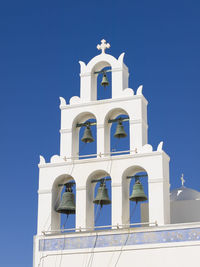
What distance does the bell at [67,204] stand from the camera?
73.1ft

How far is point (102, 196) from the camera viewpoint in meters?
22.3

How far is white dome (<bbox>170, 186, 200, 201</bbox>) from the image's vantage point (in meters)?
24.3

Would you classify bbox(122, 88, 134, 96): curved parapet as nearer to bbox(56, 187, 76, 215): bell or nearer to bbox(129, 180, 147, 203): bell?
bbox(129, 180, 147, 203): bell

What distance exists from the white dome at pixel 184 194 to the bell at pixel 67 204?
4.01 meters

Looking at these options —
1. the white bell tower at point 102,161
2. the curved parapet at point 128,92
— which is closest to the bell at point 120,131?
the white bell tower at point 102,161

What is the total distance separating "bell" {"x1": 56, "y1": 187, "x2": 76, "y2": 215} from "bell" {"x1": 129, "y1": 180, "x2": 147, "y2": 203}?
1.94 m

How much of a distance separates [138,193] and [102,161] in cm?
156

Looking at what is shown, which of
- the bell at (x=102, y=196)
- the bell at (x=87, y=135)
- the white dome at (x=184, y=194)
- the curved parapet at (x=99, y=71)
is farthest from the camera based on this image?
the white dome at (x=184, y=194)

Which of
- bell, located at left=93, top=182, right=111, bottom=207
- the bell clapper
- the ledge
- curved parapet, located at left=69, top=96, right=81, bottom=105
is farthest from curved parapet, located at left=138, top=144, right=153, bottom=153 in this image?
curved parapet, located at left=69, top=96, right=81, bottom=105

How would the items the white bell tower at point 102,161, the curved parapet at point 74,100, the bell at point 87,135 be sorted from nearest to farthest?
1. the white bell tower at point 102,161
2. the bell at point 87,135
3. the curved parapet at point 74,100

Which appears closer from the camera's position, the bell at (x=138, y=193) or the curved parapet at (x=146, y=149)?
the curved parapet at (x=146, y=149)

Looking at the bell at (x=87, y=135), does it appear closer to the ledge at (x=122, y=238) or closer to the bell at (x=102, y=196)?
the bell at (x=102, y=196)

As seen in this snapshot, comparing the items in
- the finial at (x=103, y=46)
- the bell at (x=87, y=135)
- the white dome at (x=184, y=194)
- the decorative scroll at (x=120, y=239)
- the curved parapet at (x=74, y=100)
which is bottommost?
the decorative scroll at (x=120, y=239)

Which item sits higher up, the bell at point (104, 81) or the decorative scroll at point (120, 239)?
the bell at point (104, 81)
